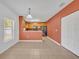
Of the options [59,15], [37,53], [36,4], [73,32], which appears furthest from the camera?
[59,15]

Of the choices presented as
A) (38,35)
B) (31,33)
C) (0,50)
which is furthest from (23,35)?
(0,50)

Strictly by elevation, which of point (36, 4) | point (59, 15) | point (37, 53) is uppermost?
point (36, 4)

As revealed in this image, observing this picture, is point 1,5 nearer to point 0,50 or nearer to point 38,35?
point 0,50

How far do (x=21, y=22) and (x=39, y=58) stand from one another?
694 cm

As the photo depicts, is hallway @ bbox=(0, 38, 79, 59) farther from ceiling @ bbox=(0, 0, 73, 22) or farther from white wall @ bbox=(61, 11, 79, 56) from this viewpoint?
ceiling @ bbox=(0, 0, 73, 22)

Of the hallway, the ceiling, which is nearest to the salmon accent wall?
the ceiling

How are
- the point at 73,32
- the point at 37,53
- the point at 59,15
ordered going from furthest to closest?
1. the point at 59,15
2. the point at 37,53
3. the point at 73,32

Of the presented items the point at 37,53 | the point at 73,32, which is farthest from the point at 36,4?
the point at 37,53

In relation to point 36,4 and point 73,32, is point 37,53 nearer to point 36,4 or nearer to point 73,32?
point 73,32

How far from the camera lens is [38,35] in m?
10.8

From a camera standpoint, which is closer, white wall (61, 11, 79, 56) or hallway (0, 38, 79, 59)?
hallway (0, 38, 79, 59)

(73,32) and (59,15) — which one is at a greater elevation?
(59,15)

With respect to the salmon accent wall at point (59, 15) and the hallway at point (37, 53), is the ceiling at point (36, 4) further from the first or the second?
the hallway at point (37, 53)

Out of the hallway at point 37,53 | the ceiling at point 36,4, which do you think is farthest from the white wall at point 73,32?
the ceiling at point 36,4
